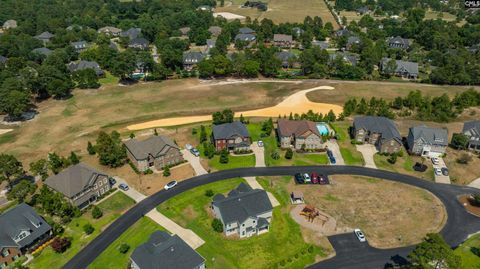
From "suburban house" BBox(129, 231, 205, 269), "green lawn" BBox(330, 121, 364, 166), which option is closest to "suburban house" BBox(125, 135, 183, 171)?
"suburban house" BBox(129, 231, 205, 269)

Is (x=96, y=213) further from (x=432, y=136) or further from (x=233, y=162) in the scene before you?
(x=432, y=136)

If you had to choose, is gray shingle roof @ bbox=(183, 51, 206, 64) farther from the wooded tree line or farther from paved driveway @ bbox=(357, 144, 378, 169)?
paved driveway @ bbox=(357, 144, 378, 169)

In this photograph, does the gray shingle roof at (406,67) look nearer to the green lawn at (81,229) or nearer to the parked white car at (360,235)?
the parked white car at (360,235)

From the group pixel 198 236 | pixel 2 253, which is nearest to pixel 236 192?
pixel 198 236

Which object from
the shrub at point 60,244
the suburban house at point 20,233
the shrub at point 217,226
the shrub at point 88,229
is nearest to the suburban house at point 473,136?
the shrub at point 217,226

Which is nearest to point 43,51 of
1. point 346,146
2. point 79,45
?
point 79,45

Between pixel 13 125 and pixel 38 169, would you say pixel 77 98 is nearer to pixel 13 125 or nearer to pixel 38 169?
pixel 13 125

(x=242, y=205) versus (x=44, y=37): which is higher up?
(x=44, y=37)
